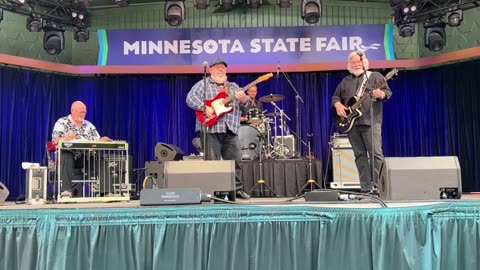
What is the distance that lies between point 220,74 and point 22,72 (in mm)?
5260

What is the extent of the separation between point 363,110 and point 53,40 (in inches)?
240

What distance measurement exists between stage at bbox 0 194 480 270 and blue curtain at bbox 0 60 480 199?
6.73 metres

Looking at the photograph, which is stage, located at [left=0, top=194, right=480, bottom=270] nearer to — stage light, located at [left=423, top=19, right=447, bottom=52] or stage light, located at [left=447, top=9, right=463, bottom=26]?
stage light, located at [left=447, top=9, right=463, bottom=26]

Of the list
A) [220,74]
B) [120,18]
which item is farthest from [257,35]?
[220,74]

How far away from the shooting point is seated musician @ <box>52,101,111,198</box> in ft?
17.1

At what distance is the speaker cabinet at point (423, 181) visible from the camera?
2.77m

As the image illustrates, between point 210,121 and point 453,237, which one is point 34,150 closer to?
point 210,121

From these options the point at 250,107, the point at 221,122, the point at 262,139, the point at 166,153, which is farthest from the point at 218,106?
the point at 250,107

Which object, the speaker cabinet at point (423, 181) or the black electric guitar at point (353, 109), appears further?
the black electric guitar at point (353, 109)

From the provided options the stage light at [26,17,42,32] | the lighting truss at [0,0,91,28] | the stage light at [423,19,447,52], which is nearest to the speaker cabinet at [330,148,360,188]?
the stage light at [423,19,447,52]

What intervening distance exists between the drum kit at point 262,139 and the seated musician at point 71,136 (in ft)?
8.49

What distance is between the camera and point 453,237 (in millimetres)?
2219

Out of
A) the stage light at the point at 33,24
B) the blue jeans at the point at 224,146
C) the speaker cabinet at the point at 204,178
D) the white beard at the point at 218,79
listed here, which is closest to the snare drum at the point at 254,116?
the white beard at the point at 218,79

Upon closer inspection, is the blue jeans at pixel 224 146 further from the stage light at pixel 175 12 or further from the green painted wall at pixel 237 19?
the green painted wall at pixel 237 19
